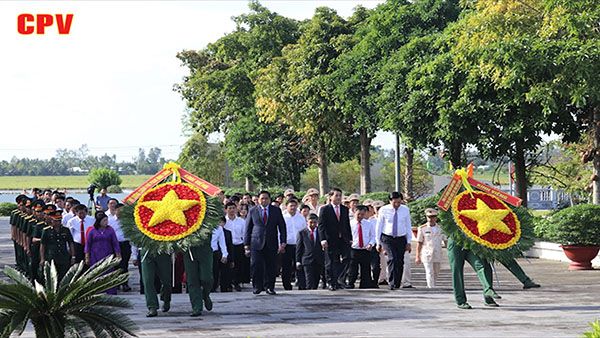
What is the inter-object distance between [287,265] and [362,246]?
1.44 metres

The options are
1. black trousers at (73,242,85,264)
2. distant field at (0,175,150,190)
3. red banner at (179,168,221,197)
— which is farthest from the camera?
distant field at (0,175,150,190)

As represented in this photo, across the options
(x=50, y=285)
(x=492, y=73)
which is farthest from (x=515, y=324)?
(x=492, y=73)

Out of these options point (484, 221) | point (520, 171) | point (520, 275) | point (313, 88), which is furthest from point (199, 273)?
point (313, 88)

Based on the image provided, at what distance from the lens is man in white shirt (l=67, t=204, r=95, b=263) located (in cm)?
2172

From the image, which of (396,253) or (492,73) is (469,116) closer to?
(492,73)

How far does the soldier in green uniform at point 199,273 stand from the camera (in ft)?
54.3

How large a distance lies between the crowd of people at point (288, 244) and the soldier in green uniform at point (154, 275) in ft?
7.31

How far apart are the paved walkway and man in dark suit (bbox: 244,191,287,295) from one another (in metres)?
0.28

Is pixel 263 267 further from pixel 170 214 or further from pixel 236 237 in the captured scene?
pixel 170 214

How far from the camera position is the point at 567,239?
85.3 ft

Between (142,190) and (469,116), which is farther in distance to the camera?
(469,116)

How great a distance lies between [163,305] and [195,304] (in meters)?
0.75

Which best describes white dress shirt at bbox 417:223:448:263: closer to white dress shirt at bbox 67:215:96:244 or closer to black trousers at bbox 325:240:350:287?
black trousers at bbox 325:240:350:287

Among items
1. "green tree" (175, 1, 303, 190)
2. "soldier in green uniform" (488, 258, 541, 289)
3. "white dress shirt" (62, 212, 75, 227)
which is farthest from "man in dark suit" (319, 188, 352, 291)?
"green tree" (175, 1, 303, 190)
